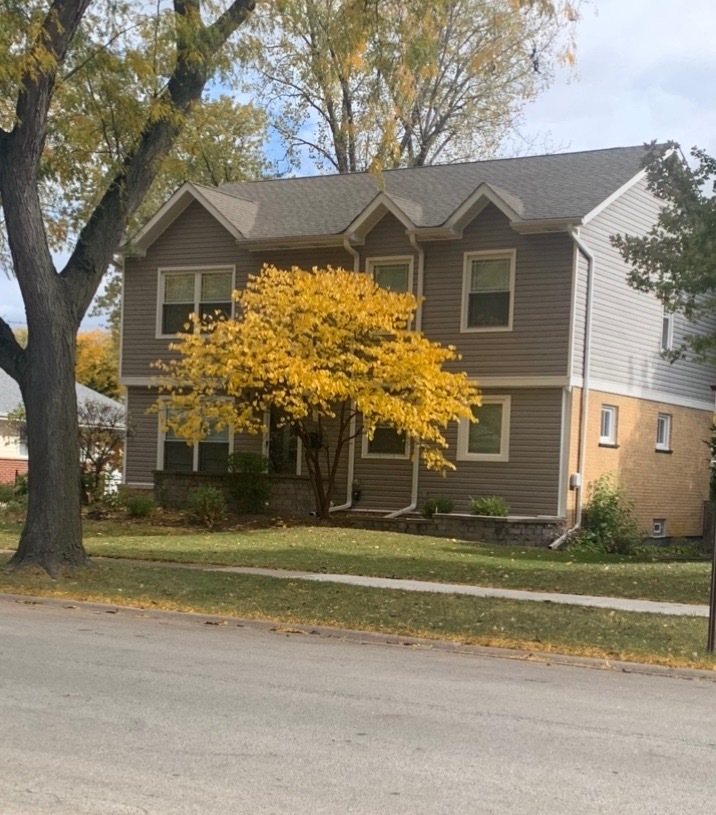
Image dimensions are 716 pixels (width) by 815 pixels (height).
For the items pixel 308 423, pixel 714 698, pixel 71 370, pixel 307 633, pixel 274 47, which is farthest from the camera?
pixel 308 423

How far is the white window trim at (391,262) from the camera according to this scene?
26.1 meters

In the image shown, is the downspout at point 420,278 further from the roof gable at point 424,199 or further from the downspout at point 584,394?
the downspout at point 584,394

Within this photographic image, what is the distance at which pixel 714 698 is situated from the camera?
9188 millimetres

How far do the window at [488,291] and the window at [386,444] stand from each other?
2.93 m

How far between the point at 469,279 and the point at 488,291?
0.55 m

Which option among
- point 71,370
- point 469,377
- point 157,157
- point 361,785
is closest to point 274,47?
point 157,157

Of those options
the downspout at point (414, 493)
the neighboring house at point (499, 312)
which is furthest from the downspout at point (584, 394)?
the downspout at point (414, 493)

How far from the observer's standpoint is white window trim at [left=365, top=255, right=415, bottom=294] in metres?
26.1

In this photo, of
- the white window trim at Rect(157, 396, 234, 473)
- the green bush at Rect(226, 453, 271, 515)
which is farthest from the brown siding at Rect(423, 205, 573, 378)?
the white window trim at Rect(157, 396, 234, 473)

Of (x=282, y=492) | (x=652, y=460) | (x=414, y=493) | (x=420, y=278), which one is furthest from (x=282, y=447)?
(x=652, y=460)

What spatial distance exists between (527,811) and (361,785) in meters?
0.88

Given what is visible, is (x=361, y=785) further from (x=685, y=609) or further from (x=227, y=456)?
(x=227, y=456)

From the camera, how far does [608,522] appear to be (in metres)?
24.5

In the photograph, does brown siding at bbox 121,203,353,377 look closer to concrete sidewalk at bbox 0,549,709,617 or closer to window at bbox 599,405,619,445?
window at bbox 599,405,619,445
